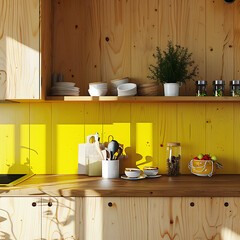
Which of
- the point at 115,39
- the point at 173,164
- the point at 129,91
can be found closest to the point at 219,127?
the point at 173,164

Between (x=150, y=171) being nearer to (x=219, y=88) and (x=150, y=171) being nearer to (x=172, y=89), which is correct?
(x=172, y=89)

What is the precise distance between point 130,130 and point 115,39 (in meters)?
0.74

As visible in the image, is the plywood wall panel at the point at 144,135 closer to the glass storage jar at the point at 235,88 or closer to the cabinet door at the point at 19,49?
the glass storage jar at the point at 235,88

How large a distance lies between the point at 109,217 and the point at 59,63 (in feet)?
4.18

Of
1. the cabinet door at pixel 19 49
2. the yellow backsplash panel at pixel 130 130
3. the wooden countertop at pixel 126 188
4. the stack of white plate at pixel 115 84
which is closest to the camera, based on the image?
the wooden countertop at pixel 126 188

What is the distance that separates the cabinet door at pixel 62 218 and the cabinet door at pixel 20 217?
49 mm

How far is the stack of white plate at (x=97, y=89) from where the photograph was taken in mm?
2406

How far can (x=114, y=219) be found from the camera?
200 cm

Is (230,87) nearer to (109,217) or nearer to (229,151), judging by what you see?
(229,151)

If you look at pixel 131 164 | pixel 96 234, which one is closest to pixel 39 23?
pixel 131 164

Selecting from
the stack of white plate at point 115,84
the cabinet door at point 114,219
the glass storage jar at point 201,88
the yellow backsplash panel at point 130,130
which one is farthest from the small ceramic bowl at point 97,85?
the cabinet door at point 114,219

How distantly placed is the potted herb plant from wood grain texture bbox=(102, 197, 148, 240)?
866 millimetres

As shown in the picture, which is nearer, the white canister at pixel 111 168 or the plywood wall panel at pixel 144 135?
the white canister at pixel 111 168

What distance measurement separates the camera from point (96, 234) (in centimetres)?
201
